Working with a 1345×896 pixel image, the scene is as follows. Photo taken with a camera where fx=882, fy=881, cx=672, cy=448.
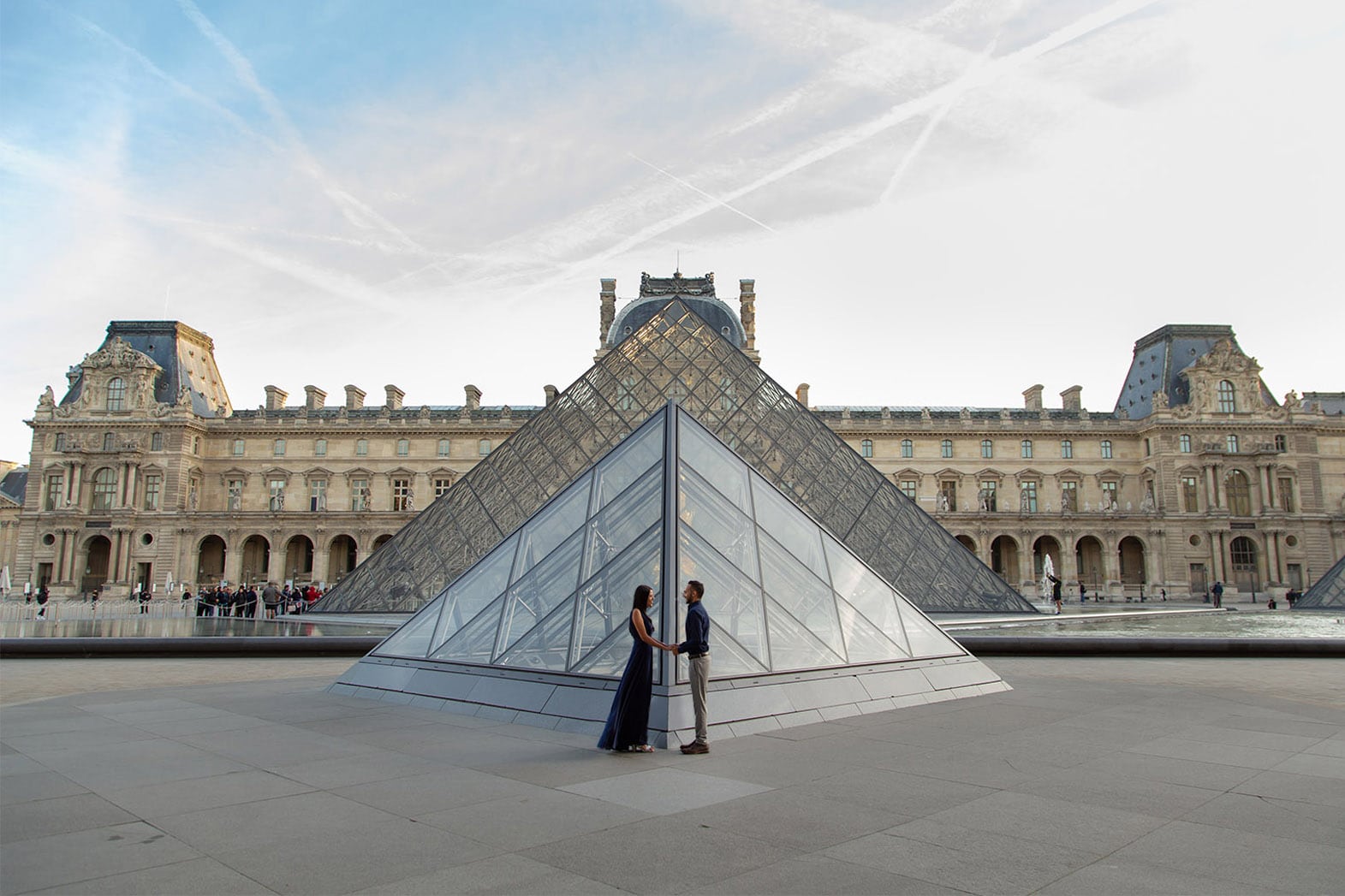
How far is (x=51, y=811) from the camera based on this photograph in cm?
407

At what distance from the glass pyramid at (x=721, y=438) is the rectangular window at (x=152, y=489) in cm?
3218

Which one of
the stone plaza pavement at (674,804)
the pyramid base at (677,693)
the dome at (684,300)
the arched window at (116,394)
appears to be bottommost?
the stone plaza pavement at (674,804)

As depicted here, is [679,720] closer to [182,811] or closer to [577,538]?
[577,538]

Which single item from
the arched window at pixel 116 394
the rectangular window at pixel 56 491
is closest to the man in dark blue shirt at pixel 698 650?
the arched window at pixel 116 394

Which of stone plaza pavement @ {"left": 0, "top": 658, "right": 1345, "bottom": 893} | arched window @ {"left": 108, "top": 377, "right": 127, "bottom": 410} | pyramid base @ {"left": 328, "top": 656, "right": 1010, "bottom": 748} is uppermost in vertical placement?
arched window @ {"left": 108, "top": 377, "right": 127, "bottom": 410}

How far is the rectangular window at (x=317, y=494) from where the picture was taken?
47.9m

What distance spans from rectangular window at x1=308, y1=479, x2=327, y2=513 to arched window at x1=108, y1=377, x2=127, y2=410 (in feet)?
34.7

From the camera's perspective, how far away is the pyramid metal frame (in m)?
6.62

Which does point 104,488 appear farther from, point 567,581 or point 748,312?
point 567,581

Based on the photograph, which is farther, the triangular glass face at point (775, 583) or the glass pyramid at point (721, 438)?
the glass pyramid at point (721, 438)

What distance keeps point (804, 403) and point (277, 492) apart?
2885cm

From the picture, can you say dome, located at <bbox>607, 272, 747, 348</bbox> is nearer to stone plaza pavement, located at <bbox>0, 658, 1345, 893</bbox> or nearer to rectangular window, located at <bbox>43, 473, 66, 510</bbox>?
rectangular window, located at <bbox>43, 473, 66, 510</bbox>

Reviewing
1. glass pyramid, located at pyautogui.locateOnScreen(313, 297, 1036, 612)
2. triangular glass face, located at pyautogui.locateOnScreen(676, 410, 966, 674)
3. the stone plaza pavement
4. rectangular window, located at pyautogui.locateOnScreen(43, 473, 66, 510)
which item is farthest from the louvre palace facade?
the stone plaza pavement

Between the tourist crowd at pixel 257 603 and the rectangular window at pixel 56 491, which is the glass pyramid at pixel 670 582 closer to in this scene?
the tourist crowd at pixel 257 603
